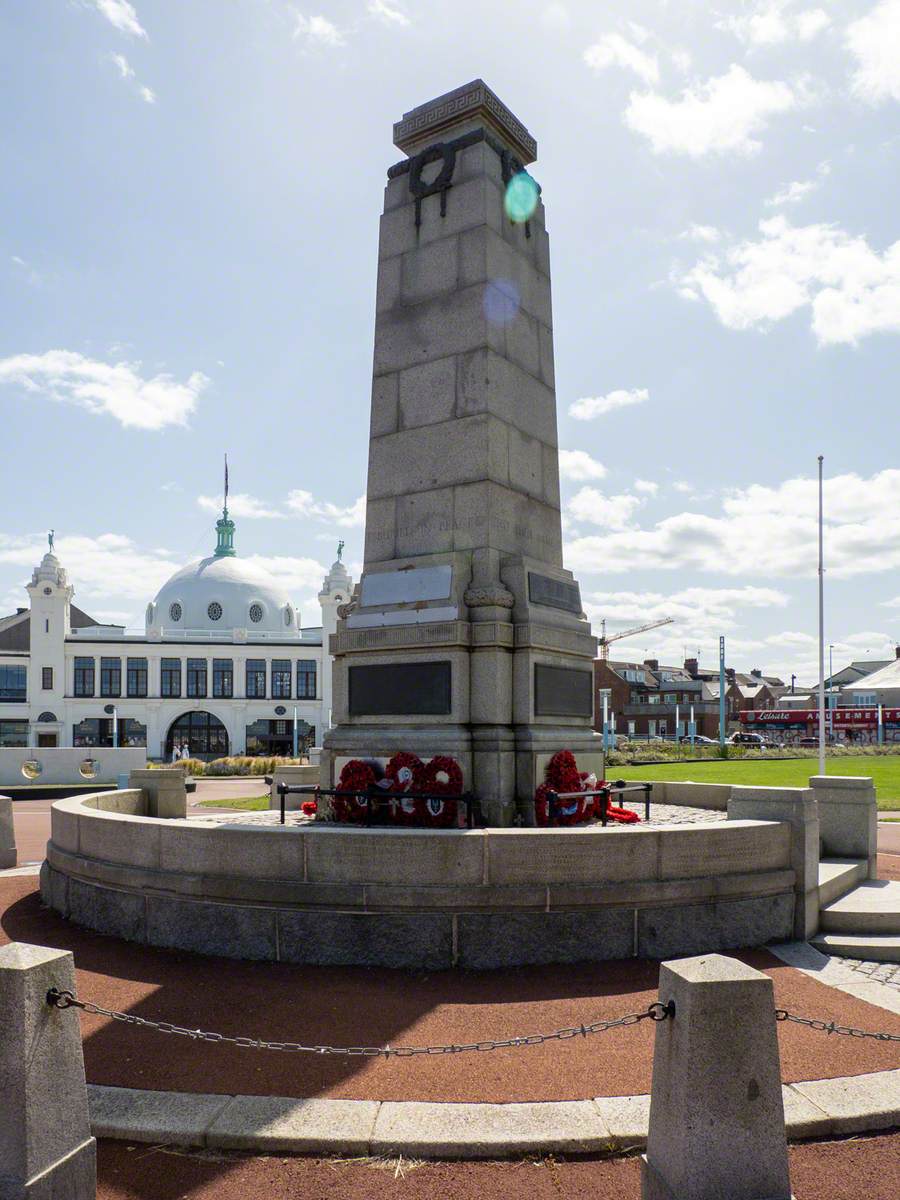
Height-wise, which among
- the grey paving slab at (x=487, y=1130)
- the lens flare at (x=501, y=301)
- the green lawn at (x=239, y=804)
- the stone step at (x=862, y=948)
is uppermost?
the lens flare at (x=501, y=301)

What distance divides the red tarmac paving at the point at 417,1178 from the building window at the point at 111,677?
267 ft

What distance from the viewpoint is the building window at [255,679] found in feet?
275

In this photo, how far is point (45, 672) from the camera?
79188 millimetres

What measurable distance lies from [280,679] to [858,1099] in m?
81.3

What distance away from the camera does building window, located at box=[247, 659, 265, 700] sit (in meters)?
83.7

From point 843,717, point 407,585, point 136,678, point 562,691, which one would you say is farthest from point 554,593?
point 843,717

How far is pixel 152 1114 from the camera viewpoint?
506cm

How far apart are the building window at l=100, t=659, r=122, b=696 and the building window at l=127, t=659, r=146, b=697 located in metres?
0.76

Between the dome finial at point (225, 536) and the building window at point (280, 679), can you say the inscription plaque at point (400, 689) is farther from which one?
the dome finial at point (225, 536)

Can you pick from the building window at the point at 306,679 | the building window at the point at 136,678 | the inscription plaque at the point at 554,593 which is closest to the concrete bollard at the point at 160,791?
the inscription plaque at the point at 554,593

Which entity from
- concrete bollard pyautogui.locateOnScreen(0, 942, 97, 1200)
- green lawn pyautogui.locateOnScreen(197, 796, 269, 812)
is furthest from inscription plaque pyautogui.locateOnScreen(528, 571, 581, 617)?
green lawn pyautogui.locateOnScreen(197, 796, 269, 812)

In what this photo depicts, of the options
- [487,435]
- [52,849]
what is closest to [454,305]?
[487,435]

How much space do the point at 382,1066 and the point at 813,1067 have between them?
272cm

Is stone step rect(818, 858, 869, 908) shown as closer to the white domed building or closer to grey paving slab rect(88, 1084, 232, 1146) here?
grey paving slab rect(88, 1084, 232, 1146)
